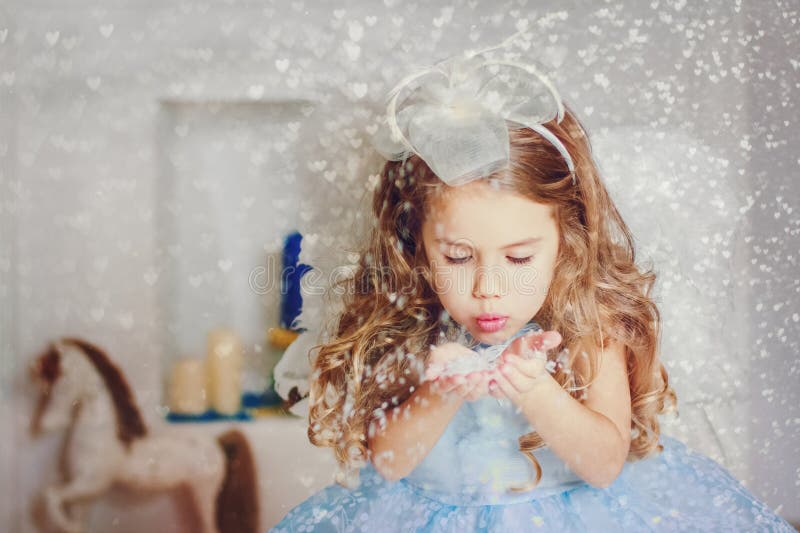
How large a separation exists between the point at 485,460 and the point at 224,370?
33cm

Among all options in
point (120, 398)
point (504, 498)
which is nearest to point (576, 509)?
point (504, 498)

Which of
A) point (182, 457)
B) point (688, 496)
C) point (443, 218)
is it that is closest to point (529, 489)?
point (688, 496)

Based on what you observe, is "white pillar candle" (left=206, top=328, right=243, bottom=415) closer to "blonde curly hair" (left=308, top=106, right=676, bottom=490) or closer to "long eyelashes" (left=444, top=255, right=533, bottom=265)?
"blonde curly hair" (left=308, top=106, right=676, bottom=490)

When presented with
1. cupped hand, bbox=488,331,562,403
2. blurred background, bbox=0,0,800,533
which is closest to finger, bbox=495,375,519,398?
cupped hand, bbox=488,331,562,403

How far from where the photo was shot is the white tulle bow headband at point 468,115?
0.64 metres

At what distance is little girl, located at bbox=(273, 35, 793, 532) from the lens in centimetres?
64

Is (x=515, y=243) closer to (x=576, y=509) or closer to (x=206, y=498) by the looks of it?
(x=576, y=509)

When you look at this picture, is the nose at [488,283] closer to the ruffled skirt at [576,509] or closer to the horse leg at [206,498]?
the ruffled skirt at [576,509]

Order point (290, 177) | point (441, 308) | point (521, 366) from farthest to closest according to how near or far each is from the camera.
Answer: point (290, 177), point (441, 308), point (521, 366)

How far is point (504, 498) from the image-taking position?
2.21 ft

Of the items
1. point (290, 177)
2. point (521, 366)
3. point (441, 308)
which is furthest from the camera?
point (290, 177)

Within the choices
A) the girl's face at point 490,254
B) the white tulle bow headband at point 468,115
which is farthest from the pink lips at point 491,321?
the white tulle bow headband at point 468,115

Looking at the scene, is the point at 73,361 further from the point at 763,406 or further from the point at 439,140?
the point at 763,406

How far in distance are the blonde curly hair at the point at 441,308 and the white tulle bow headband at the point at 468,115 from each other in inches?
0.5
